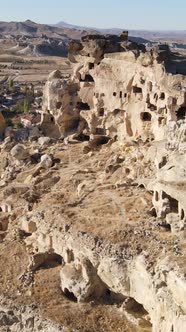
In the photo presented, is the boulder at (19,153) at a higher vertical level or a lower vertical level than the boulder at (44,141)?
lower

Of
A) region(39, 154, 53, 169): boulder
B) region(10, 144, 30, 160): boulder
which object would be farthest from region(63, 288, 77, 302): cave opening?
region(10, 144, 30, 160): boulder

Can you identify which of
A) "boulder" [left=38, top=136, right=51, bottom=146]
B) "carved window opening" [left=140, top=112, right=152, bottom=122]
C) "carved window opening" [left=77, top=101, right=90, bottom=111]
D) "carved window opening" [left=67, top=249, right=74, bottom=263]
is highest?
"carved window opening" [left=140, top=112, right=152, bottom=122]

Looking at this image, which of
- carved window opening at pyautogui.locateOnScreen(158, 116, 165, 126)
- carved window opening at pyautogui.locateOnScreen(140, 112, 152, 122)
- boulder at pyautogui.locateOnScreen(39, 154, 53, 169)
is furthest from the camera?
boulder at pyautogui.locateOnScreen(39, 154, 53, 169)

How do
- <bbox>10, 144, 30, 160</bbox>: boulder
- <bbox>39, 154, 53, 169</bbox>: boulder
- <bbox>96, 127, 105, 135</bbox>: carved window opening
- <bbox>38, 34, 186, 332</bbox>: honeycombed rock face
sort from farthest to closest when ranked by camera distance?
<bbox>96, 127, 105, 135</bbox>: carved window opening → <bbox>10, 144, 30, 160</bbox>: boulder → <bbox>39, 154, 53, 169</bbox>: boulder → <bbox>38, 34, 186, 332</bbox>: honeycombed rock face

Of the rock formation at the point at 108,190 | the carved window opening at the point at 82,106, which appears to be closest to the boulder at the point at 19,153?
the rock formation at the point at 108,190

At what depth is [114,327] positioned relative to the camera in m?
19.1

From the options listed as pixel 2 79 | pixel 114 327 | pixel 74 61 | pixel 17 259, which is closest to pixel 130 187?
pixel 17 259

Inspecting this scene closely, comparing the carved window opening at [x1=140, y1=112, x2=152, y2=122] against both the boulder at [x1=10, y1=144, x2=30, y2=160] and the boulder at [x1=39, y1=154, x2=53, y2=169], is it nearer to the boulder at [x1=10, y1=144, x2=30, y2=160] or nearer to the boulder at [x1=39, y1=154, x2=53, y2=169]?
the boulder at [x1=39, y1=154, x2=53, y2=169]

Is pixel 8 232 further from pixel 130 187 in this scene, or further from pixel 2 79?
pixel 2 79

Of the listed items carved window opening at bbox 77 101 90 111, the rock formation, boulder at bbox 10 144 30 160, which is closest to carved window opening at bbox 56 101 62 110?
the rock formation

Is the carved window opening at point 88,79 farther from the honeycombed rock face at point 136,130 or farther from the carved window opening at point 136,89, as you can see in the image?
the carved window opening at point 136,89

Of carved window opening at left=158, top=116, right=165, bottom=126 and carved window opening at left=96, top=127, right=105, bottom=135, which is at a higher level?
carved window opening at left=158, top=116, right=165, bottom=126

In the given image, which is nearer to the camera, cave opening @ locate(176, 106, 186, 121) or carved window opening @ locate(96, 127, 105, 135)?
cave opening @ locate(176, 106, 186, 121)

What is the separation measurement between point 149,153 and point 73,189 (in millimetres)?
4552
